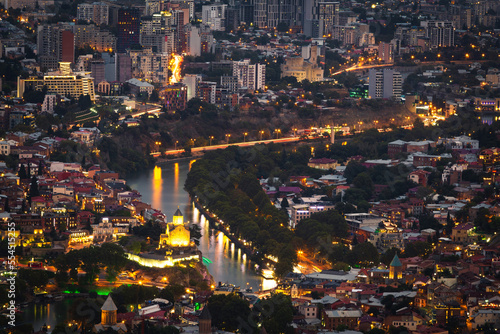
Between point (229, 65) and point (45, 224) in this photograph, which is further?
point (229, 65)

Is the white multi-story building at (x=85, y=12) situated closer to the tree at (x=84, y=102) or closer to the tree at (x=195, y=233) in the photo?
the tree at (x=84, y=102)

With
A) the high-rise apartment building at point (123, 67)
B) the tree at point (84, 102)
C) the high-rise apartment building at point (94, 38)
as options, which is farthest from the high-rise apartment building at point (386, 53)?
the tree at point (84, 102)

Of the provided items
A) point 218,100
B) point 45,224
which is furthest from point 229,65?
point 45,224

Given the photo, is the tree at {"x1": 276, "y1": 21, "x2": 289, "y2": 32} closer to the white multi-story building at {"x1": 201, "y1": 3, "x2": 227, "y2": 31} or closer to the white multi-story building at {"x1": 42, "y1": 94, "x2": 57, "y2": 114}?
the white multi-story building at {"x1": 201, "y1": 3, "x2": 227, "y2": 31}

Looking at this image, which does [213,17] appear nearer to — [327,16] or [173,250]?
[327,16]

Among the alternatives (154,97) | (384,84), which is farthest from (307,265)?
(384,84)

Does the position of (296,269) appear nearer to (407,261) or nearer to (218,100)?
(407,261)
